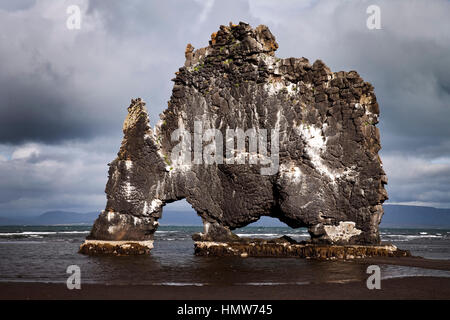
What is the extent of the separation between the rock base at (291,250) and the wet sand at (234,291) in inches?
289

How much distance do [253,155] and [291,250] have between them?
5724 mm

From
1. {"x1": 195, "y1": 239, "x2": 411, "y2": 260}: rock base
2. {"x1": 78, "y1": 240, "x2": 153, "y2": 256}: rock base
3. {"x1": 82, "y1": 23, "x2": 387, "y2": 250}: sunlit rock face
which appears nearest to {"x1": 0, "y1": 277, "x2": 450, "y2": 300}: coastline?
{"x1": 195, "y1": 239, "x2": 411, "y2": 260}: rock base

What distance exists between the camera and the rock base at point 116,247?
22500 millimetres

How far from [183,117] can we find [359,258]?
12556mm

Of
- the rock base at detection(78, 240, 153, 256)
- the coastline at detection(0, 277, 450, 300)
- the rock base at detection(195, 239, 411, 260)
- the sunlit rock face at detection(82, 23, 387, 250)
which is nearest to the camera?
the coastline at detection(0, 277, 450, 300)

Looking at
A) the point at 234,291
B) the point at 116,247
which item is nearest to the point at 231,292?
the point at 234,291

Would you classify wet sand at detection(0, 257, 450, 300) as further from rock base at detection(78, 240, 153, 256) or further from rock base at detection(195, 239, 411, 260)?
rock base at detection(78, 240, 153, 256)

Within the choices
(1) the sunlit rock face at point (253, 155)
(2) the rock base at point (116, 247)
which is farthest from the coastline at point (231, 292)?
(2) the rock base at point (116, 247)

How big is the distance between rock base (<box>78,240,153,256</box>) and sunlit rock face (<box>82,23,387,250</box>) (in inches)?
16.5

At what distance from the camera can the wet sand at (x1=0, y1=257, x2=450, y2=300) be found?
10.9 m

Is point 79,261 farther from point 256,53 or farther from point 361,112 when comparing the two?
point 361,112

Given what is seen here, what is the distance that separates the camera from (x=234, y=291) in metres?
11.8

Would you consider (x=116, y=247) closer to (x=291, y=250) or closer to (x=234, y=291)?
(x=291, y=250)

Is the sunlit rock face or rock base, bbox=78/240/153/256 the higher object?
the sunlit rock face
